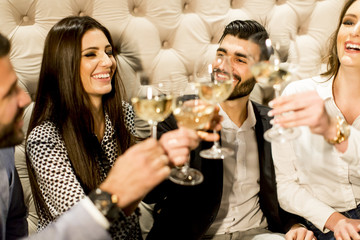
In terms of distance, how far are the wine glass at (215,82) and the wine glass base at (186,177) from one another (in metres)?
0.06

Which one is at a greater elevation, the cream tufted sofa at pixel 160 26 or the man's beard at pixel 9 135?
the cream tufted sofa at pixel 160 26

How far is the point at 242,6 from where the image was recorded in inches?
73.2

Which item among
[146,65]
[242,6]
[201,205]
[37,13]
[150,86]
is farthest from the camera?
[242,6]

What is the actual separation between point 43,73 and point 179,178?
2.38 feet

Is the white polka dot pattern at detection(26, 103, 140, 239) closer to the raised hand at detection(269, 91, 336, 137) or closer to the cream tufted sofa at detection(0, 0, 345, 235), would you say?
the cream tufted sofa at detection(0, 0, 345, 235)

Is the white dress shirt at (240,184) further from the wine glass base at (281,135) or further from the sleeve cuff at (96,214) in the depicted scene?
the sleeve cuff at (96,214)

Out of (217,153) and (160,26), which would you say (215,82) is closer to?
(217,153)

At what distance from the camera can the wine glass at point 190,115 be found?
3.11ft

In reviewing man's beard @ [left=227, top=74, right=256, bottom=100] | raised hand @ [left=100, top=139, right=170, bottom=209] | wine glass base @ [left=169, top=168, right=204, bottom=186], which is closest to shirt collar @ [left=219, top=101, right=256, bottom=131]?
man's beard @ [left=227, top=74, right=256, bottom=100]

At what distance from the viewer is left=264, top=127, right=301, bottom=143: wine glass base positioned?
3.42ft

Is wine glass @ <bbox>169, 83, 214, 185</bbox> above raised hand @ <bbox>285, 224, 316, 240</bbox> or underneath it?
above

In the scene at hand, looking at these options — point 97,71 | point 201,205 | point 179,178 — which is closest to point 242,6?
point 97,71

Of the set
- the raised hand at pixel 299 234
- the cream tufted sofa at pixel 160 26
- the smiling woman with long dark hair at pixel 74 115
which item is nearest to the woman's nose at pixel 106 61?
the smiling woman with long dark hair at pixel 74 115

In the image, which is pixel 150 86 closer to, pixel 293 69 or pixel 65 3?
pixel 293 69
